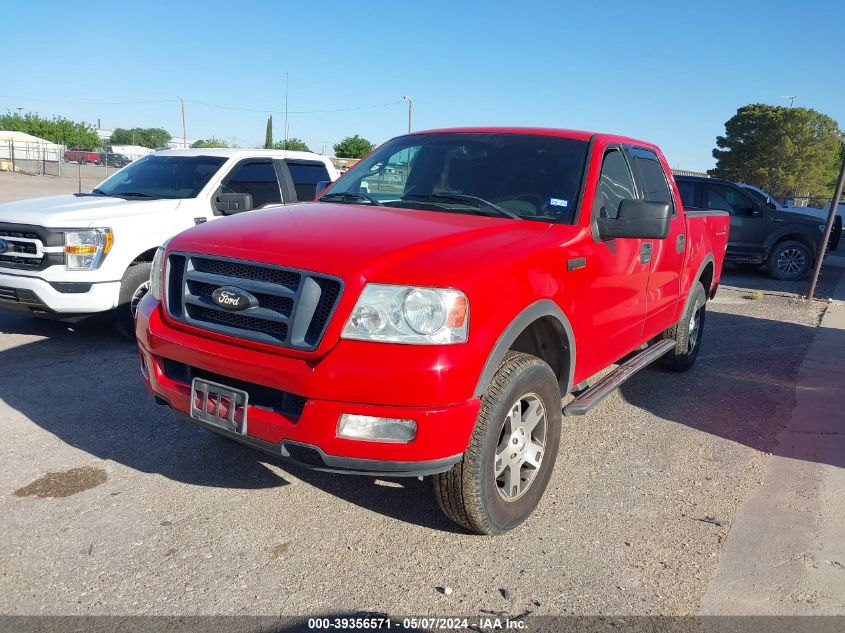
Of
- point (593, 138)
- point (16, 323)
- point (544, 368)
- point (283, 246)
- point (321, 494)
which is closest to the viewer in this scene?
point (283, 246)

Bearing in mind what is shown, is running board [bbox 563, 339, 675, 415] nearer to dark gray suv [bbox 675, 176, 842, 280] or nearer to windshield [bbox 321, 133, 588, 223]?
windshield [bbox 321, 133, 588, 223]

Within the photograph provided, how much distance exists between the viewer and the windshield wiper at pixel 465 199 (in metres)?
3.80

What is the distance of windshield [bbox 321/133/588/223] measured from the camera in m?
3.90

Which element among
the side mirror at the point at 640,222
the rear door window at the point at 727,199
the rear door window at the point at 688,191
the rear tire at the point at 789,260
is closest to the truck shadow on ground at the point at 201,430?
the side mirror at the point at 640,222

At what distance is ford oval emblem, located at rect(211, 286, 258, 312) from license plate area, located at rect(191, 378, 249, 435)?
35cm

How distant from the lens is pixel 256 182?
746 centimetres

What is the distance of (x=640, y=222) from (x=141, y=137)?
123 m

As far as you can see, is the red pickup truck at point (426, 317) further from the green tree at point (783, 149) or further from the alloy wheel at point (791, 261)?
the green tree at point (783, 149)

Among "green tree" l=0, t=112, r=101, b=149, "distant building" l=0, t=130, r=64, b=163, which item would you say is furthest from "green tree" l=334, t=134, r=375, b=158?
"green tree" l=0, t=112, r=101, b=149

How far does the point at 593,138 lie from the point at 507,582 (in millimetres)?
2702

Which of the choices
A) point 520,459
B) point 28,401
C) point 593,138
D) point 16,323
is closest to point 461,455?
point 520,459

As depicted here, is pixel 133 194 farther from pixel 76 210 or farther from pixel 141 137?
pixel 141 137

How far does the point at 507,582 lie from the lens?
2.94 metres

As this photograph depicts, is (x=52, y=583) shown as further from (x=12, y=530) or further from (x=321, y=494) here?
(x=321, y=494)
